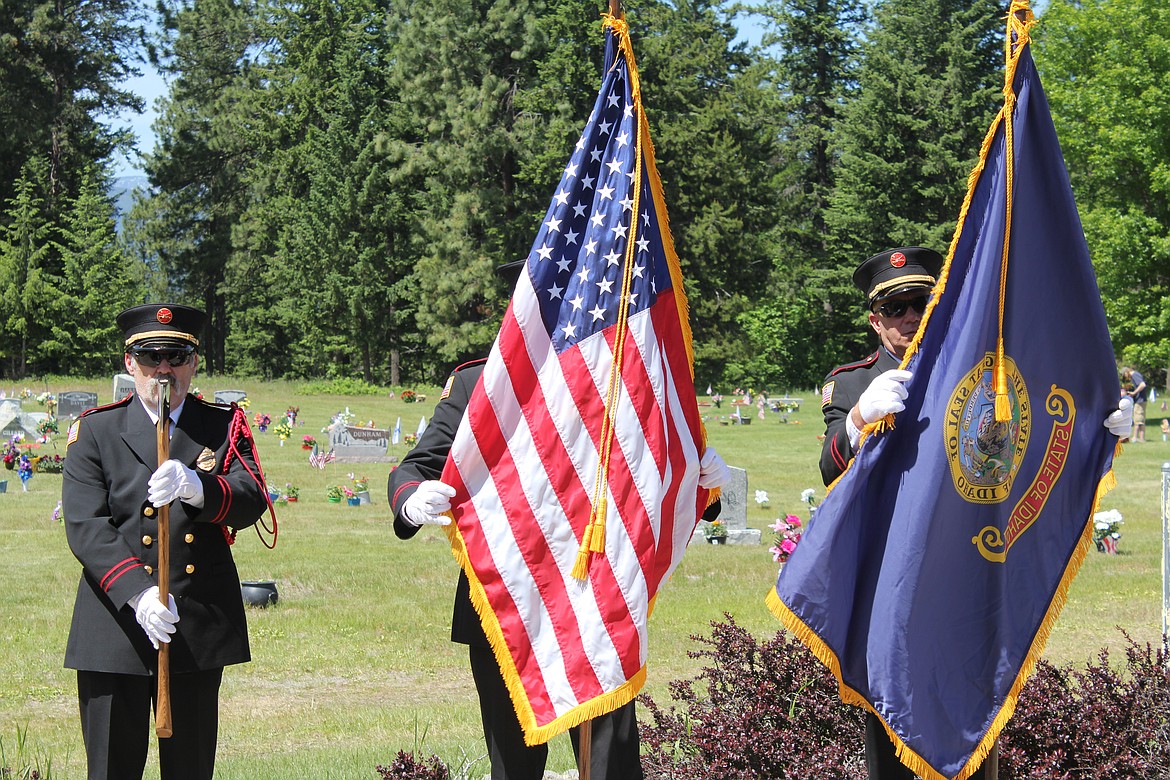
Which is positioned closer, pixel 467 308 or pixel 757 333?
pixel 467 308

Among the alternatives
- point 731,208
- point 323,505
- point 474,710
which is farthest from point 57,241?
point 474,710

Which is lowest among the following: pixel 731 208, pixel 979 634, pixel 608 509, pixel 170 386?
pixel 979 634

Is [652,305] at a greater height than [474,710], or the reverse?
[652,305]

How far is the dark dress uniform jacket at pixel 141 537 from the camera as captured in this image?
4.83 metres

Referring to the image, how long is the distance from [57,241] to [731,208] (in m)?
29.9

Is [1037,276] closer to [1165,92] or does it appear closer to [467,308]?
[1165,92]

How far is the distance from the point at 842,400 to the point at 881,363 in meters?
0.22

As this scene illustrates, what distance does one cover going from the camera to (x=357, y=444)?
26.9m

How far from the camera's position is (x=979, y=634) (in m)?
4.65

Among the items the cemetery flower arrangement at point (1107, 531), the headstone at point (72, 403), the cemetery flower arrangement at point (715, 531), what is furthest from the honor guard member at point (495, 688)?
the headstone at point (72, 403)

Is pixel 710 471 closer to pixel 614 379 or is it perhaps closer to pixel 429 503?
pixel 614 379

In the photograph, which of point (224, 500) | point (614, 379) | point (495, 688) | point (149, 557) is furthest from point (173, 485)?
point (614, 379)

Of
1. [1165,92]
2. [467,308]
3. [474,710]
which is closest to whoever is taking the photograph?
[474,710]

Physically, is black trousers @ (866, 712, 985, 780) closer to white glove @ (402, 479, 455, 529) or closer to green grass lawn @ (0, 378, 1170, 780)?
white glove @ (402, 479, 455, 529)
